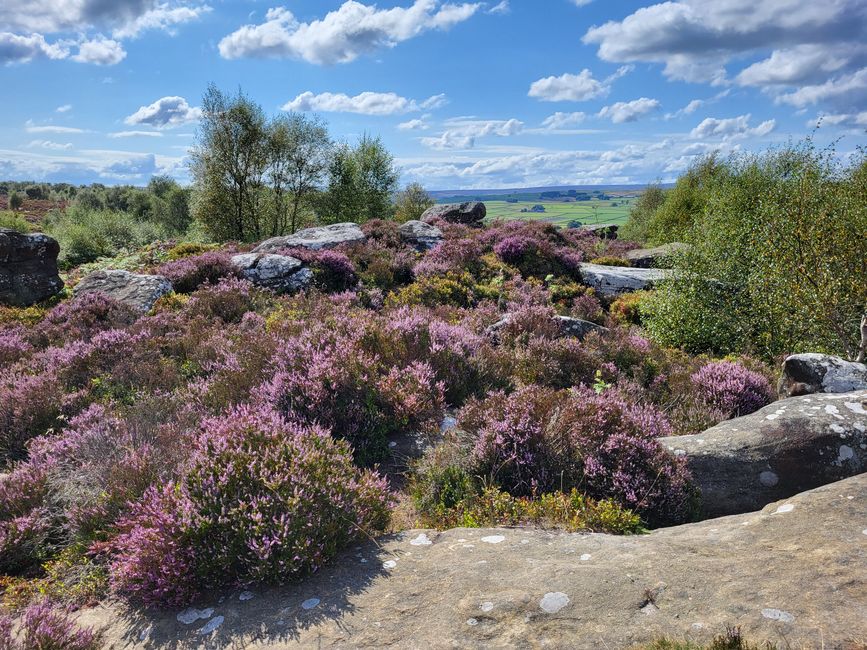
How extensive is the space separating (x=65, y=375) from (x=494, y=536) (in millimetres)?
8274

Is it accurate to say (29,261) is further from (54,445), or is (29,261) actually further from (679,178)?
(679,178)

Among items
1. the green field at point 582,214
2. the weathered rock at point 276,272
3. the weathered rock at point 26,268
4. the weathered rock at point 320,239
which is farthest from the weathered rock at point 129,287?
the green field at point 582,214

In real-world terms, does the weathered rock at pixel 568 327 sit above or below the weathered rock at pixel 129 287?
below

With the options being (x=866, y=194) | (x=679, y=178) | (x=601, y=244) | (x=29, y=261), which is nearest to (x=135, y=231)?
(x=29, y=261)

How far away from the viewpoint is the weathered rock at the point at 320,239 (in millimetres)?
18922

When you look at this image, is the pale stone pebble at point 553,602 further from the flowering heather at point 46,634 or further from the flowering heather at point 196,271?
the flowering heather at point 196,271

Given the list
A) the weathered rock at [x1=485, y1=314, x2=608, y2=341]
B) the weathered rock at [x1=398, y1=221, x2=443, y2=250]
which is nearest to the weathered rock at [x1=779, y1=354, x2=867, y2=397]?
the weathered rock at [x1=485, y1=314, x2=608, y2=341]

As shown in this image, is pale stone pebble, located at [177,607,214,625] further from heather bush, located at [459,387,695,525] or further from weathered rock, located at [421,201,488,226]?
weathered rock, located at [421,201,488,226]

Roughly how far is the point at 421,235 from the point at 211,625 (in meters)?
19.2

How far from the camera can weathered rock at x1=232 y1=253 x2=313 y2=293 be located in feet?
48.2

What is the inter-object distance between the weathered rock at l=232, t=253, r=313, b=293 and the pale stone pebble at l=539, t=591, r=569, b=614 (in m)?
12.6

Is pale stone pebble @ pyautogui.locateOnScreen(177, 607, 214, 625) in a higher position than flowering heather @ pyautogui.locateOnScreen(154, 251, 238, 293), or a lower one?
lower

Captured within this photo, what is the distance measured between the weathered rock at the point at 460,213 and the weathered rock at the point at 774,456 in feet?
86.9

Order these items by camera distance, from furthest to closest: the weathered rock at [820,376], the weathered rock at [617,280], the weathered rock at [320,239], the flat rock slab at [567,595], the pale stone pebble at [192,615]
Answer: the weathered rock at [617,280], the weathered rock at [320,239], the weathered rock at [820,376], the pale stone pebble at [192,615], the flat rock slab at [567,595]
